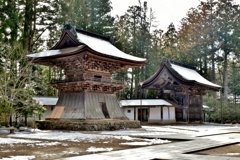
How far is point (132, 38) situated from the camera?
137 feet

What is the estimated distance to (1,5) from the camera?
22.4 metres

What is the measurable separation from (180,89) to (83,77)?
13.1 meters

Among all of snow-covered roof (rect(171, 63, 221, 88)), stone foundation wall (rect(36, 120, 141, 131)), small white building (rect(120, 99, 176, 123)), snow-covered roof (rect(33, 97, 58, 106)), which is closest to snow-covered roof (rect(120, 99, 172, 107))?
small white building (rect(120, 99, 176, 123))

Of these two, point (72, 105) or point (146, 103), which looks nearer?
point (72, 105)

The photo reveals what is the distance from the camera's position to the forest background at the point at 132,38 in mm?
22328

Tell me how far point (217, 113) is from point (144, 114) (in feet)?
26.8

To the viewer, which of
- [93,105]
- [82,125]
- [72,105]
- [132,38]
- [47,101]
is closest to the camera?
[82,125]

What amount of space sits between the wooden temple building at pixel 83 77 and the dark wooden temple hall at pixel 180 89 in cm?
765

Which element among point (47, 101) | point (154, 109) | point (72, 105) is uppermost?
point (47, 101)

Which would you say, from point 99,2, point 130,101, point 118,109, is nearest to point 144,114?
point 130,101

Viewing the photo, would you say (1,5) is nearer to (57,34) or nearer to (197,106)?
(57,34)

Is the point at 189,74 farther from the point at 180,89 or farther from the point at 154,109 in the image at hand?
the point at 154,109

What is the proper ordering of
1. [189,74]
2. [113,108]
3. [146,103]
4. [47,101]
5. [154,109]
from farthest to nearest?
[189,74] → [154,109] → [146,103] → [47,101] → [113,108]

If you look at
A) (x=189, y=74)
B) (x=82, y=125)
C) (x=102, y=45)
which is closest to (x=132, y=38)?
(x=189, y=74)
